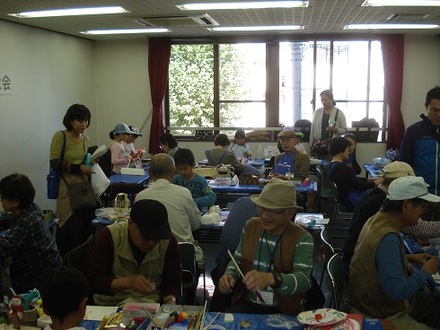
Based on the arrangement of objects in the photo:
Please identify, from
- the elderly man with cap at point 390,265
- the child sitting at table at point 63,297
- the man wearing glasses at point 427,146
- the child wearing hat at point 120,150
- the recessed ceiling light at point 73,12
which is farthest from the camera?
the child wearing hat at point 120,150

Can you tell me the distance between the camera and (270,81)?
991cm

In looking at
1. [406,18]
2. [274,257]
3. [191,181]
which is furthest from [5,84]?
[406,18]

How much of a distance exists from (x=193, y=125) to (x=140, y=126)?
1075 millimetres

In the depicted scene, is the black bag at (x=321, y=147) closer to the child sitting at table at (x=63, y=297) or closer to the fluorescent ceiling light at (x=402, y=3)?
the fluorescent ceiling light at (x=402, y=3)

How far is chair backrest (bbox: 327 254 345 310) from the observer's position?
2693mm

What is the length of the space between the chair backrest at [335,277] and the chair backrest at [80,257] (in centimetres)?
142

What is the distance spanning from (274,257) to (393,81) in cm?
772

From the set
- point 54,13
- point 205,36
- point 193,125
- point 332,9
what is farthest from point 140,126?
point 332,9

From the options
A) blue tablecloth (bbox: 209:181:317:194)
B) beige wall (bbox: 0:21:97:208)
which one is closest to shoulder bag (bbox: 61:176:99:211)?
blue tablecloth (bbox: 209:181:317:194)

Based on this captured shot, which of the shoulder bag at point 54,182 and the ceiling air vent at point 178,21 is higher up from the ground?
the ceiling air vent at point 178,21

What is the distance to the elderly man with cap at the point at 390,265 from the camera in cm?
258

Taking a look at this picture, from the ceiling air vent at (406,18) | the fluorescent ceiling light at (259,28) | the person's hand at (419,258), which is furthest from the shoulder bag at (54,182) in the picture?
the ceiling air vent at (406,18)

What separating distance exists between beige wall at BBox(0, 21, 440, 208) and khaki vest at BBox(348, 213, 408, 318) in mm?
5570

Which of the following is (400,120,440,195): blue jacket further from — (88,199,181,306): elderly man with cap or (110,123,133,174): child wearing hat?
(110,123,133,174): child wearing hat
